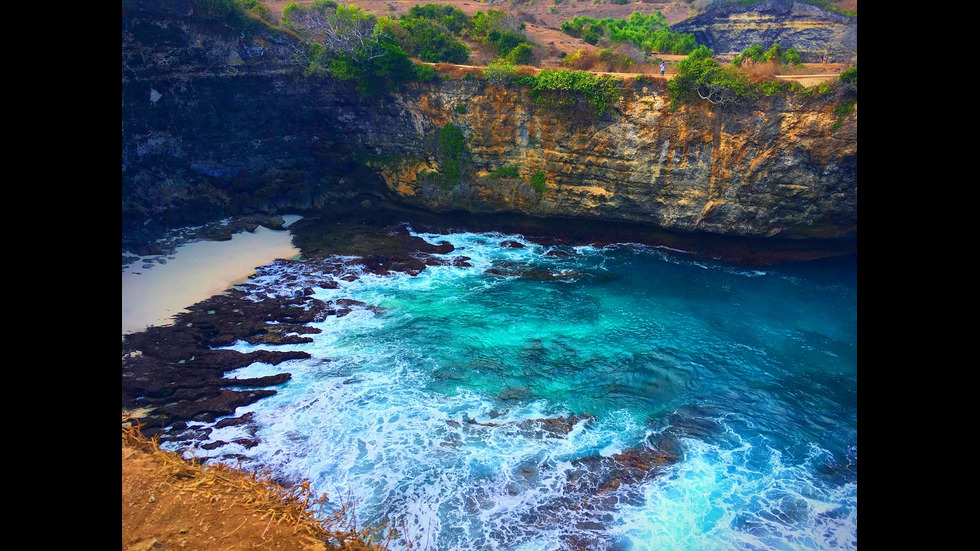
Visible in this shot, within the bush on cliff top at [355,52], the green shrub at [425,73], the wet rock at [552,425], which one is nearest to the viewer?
the wet rock at [552,425]

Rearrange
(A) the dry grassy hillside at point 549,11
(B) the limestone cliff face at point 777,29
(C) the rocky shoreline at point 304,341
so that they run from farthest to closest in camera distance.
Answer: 1. (B) the limestone cliff face at point 777,29
2. (A) the dry grassy hillside at point 549,11
3. (C) the rocky shoreline at point 304,341

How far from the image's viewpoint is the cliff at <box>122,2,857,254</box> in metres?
23.3

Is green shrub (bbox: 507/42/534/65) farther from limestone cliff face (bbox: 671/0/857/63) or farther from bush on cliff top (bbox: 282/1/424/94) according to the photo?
limestone cliff face (bbox: 671/0/857/63)

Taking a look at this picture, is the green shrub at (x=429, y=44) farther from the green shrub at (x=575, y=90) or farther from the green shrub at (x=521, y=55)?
the green shrub at (x=575, y=90)

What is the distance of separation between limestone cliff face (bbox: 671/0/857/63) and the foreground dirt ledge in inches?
1451

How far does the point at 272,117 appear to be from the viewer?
91.2 ft

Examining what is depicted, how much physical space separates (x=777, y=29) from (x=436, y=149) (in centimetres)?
2640

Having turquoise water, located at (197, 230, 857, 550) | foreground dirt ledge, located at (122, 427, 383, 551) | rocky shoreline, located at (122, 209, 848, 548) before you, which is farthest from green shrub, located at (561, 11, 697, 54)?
foreground dirt ledge, located at (122, 427, 383, 551)

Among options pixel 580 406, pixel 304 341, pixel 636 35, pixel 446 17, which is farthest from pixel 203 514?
pixel 636 35

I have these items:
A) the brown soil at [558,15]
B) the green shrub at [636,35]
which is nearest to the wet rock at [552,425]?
the brown soil at [558,15]

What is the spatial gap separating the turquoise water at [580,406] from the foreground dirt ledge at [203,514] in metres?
4.77

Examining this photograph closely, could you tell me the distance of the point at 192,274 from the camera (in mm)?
22766

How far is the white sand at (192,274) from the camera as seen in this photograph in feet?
65.4
